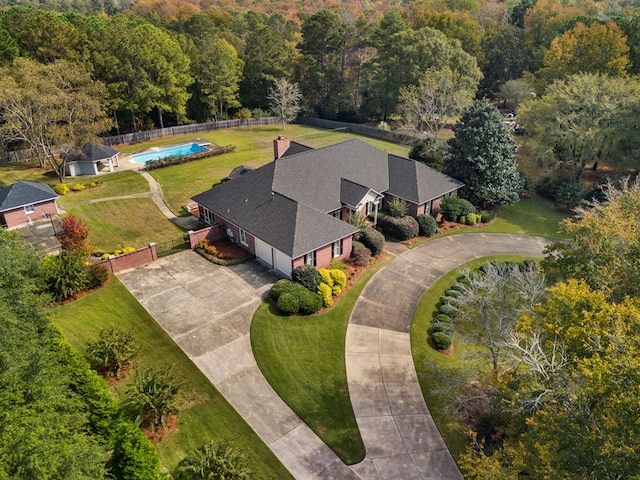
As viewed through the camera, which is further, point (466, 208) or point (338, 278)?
point (466, 208)

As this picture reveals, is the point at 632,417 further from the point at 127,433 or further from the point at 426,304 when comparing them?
the point at 426,304

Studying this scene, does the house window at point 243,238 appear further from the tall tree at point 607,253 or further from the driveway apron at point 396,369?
the tall tree at point 607,253

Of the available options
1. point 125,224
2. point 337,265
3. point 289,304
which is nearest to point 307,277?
point 289,304

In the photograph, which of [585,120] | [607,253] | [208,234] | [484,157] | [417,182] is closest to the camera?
[607,253]

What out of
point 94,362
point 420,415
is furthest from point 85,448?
point 420,415

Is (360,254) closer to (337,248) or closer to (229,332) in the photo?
(337,248)

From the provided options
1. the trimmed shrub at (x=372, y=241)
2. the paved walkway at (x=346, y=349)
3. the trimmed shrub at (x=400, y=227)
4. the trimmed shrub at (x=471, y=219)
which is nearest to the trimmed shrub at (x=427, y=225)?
the trimmed shrub at (x=400, y=227)
